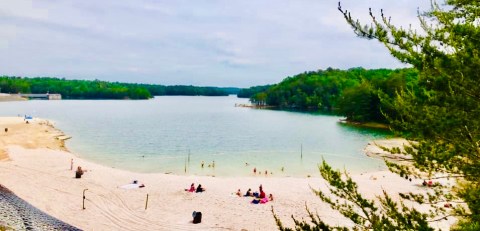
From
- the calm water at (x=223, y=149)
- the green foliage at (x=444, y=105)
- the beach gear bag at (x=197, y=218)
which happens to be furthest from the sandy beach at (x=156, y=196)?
the green foliage at (x=444, y=105)

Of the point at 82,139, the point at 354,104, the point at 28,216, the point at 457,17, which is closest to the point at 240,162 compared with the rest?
the point at 28,216

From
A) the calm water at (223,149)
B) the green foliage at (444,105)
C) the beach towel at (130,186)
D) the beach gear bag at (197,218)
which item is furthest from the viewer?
the calm water at (223,149)

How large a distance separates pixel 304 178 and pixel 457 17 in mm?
33947

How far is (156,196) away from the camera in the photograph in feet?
103

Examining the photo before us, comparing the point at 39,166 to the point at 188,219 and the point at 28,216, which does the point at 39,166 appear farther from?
the point at 188,219

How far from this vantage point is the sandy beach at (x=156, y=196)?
978 inches

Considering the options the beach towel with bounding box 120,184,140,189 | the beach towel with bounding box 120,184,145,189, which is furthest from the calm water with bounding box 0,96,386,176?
the beach towel with bounding box 120,184,140,189

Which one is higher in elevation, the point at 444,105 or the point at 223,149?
the point at 444,105

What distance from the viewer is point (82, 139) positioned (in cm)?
7025

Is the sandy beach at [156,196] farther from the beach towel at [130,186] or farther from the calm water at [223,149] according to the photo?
the calm water at [223,149]

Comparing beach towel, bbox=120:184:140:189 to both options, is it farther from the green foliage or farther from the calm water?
the green foliage

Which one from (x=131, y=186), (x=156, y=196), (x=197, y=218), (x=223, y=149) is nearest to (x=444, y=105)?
(x=197, y=218)

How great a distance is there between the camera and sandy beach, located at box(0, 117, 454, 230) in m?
24.8

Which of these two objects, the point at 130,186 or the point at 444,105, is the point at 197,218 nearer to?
the point at 130,186
